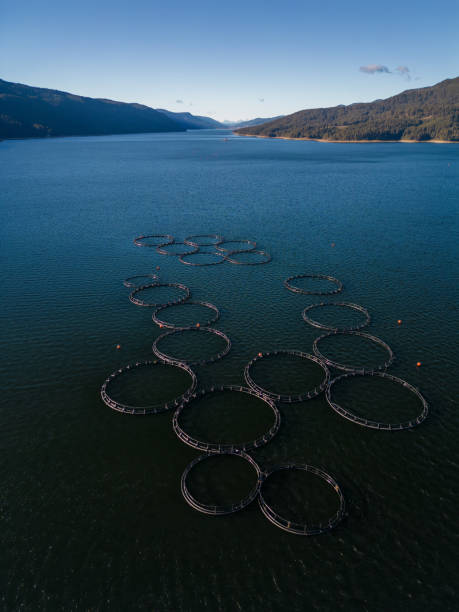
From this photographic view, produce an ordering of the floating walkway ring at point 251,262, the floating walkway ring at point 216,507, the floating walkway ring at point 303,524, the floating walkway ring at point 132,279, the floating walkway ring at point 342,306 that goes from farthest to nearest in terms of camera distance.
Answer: the floating walkway ring at point 251,262, the floating walkway ring at point 132,279, the floating walkway ring at point 342,306, the floating walkway ring at point 216,507, the floating walkway ring at point 303,524

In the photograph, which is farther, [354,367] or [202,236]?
[202,236]

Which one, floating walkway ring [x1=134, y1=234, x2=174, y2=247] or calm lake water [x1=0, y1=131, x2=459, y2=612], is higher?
floating walkway ring [x1=134, y1=234, x2=174, y2=247]

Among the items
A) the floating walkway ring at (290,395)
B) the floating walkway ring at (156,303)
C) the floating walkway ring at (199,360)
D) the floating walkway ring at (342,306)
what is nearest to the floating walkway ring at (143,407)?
the floating walkway ring at (199,360)

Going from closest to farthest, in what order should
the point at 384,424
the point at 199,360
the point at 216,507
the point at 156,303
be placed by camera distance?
the point at 216,507 → the point at 384,424 → the point at 199,360 → the point at 156,303

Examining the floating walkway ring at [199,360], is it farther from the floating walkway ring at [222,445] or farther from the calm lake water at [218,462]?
the floating walkway ring at [222,445]

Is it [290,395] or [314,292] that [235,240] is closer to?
[314,292]

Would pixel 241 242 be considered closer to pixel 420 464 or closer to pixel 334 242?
pixel 334 242

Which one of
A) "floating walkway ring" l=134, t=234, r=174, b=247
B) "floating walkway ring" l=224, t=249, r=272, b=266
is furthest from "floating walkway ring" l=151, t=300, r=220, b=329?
"floating walkway ring" l=134, t=234, r=174, b=247

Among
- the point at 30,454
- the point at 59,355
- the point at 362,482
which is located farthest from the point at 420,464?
the point at 59,355

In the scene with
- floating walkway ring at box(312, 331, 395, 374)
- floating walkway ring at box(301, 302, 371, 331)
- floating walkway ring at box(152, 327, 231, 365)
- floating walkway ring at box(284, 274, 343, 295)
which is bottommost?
floating walkway ring at box(152, 327, 231, 365)

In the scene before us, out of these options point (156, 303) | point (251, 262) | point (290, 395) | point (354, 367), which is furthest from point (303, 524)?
point (251, 262)

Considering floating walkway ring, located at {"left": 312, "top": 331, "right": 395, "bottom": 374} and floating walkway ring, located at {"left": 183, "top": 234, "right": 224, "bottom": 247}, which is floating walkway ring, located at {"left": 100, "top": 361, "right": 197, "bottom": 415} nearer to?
floating walkway ring, located at {"left": 312, "top": 331, "right": 395, "bottom": 374}
